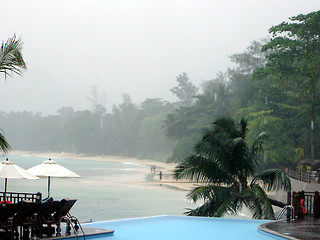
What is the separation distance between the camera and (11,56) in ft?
38.9

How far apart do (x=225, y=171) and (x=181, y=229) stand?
578 cm

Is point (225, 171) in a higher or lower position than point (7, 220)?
higher

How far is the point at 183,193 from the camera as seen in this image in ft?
176

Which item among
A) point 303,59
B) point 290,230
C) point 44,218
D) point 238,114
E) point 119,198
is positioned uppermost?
point 303,59

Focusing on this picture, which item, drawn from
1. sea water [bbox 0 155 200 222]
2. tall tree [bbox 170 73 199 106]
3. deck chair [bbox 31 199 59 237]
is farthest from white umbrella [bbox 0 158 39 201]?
tall tree [bbox 170 73 199 106]

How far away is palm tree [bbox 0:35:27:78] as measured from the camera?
11.8 m

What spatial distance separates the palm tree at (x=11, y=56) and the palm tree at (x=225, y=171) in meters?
8.10

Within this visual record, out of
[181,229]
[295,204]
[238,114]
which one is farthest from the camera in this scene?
[238,114]

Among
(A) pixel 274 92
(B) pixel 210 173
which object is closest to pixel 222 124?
(B) pixel 210 173

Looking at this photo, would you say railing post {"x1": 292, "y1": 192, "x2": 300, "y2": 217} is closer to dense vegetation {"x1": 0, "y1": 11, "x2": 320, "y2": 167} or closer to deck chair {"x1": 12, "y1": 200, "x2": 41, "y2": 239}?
deck chair {"x1": 12, "y1": 200, "x2": 41, "y2": 239}

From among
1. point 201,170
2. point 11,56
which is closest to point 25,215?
point 11,56

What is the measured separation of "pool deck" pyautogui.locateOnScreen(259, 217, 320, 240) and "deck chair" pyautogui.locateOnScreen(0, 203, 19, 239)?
5.73m

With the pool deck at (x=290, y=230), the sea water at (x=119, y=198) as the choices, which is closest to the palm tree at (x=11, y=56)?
the pool deck at (x=290, y=230)

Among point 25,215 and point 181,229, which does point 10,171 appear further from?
point 181,229
